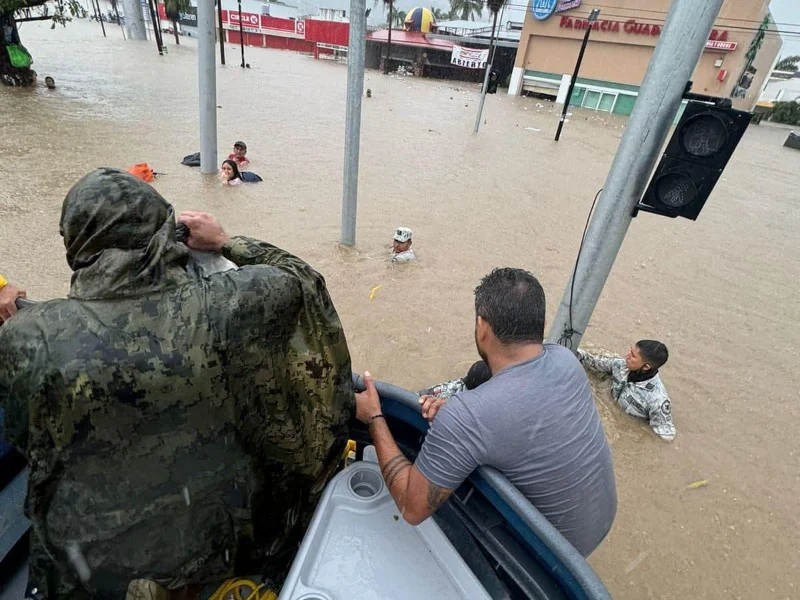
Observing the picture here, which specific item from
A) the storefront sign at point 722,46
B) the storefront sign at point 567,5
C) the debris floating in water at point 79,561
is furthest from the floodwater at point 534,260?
the storefront sign at point 567,5

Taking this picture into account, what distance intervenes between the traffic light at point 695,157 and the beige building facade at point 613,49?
86.3ft

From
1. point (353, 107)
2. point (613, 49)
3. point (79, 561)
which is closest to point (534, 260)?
point (353, 107)

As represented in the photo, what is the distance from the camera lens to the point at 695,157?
257 cm

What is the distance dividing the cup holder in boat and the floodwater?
1781mm

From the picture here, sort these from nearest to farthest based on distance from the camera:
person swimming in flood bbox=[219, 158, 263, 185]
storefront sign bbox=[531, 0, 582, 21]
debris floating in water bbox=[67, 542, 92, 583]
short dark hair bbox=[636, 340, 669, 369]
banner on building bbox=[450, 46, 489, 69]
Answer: debris floating in water bbox=[67, 542, 92, 583]
short dark hair bbox=[636, 340, 669, 369]
person swimming in flood bbox=[219, 158, 263, 185]
storefront sign bbox=[531, 0, 582, 21]
banner on building bbox=[450, 46, 489, 69]

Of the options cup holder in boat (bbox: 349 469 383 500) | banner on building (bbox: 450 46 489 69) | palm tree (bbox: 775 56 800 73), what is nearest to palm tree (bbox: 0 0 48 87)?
cup holder in boat (bbox: 349 469 383 500)

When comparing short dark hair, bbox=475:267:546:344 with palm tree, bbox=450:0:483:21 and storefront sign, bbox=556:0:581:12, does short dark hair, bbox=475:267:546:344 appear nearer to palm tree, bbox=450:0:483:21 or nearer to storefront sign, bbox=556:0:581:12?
storefront sign, bbox=556:0:581:12

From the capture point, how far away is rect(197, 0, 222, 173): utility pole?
22.1 ft

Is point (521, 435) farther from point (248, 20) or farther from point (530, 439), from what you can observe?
point (248, 20)

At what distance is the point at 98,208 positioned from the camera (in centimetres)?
119

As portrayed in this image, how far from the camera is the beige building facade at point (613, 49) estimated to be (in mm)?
24734

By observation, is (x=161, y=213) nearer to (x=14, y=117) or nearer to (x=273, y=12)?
(x=14, y=117)

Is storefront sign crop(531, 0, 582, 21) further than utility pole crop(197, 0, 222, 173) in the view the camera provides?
Yes

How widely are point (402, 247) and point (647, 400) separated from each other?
3.20 meters
